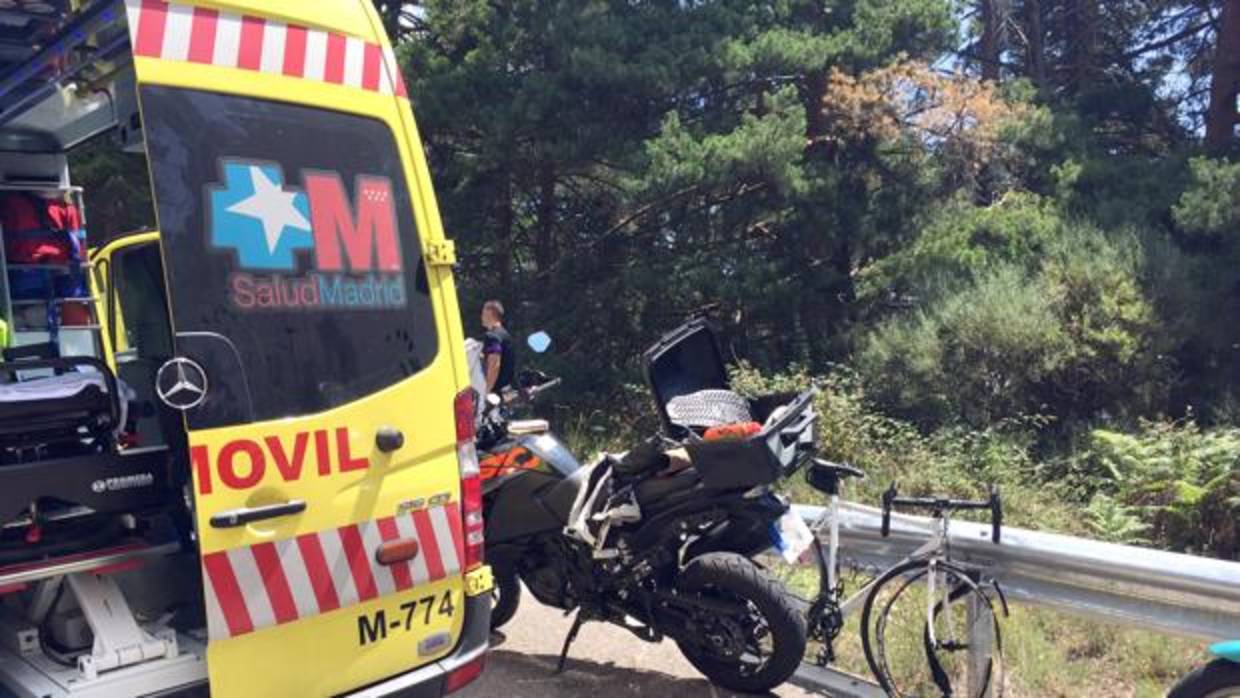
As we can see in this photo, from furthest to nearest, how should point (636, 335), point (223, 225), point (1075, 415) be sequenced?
point (636, 335) < point (1075, 415) < point (223, 225)

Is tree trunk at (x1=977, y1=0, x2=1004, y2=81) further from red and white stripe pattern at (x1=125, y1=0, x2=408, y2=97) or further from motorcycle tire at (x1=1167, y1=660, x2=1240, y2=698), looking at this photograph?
red and white stripe pattern at (x1=125, y1=0, x2=408, y2=97)

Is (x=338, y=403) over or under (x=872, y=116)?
under

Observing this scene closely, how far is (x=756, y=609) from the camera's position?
4.39 metres

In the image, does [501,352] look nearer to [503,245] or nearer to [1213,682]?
[1213,682]

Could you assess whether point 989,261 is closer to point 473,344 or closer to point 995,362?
point 995,362

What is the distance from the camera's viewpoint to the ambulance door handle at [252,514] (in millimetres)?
2973

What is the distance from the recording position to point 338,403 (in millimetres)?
3240

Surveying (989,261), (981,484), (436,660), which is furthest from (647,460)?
(989,261)

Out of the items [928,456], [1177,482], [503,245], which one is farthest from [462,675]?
[503,245]

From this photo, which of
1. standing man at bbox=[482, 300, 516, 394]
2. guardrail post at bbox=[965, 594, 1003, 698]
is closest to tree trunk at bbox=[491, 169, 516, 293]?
standing man at bbox=[482, 300, 516, 394]

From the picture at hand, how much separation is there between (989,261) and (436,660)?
11.1 m

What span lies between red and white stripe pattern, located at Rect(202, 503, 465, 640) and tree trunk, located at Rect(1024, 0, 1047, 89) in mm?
16905

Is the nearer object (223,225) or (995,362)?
(223,225)

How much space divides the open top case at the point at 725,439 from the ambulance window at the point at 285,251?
1467mm
